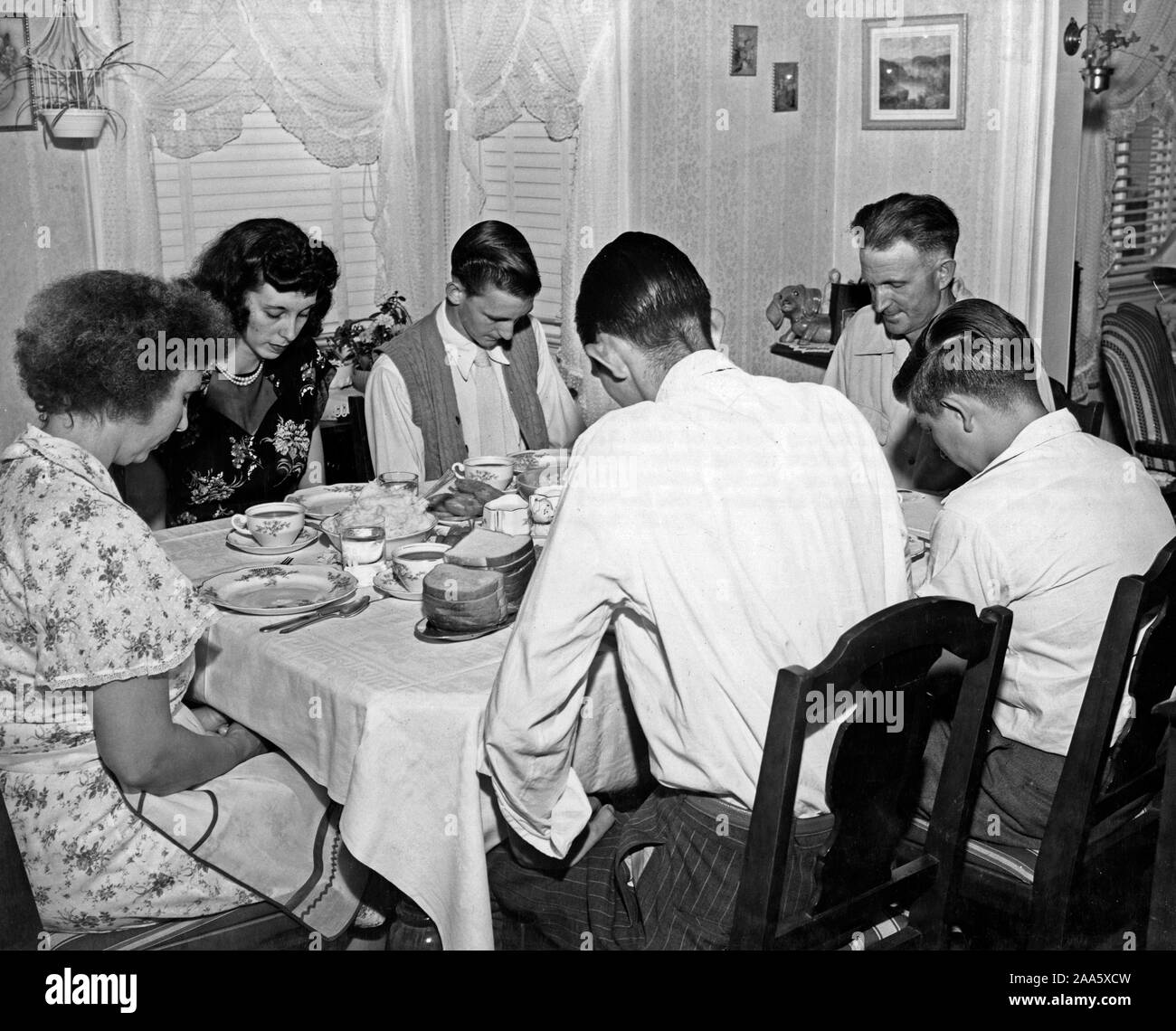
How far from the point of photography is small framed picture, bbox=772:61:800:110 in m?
5.16

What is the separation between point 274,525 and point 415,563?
0.41 meters

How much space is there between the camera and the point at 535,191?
18.0 feet

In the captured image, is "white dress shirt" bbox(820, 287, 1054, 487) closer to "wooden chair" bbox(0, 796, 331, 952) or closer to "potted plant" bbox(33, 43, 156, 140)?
"wooden chair" bbox(0, 796, 331, 952)

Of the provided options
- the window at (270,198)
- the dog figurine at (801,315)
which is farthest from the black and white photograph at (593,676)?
the dog figurine at (801,315)

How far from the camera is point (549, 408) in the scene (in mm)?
3912

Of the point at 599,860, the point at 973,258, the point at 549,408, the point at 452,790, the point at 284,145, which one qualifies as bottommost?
the point at 599,860

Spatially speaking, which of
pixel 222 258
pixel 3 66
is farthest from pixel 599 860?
pixel 3 66

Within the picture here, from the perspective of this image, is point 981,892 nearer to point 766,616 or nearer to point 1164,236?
point 766,616

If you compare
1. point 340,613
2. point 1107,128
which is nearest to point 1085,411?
point 340,613

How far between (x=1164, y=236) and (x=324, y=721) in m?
5.68

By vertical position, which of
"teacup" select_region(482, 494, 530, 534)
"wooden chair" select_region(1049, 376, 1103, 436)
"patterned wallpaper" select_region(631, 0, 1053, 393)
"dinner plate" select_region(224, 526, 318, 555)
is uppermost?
"patterned wallpaper" select_region(631, 0, 1053, 393)

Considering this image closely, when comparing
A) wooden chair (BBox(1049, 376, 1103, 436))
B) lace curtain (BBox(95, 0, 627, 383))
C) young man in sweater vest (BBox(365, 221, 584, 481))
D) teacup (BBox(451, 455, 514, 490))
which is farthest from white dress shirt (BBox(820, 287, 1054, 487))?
lace curtain (BBox(95, 0, 627, 383))

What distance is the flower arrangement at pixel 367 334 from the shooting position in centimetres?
502

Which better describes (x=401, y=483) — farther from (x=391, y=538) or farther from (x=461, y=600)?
(x=461, y=600)
